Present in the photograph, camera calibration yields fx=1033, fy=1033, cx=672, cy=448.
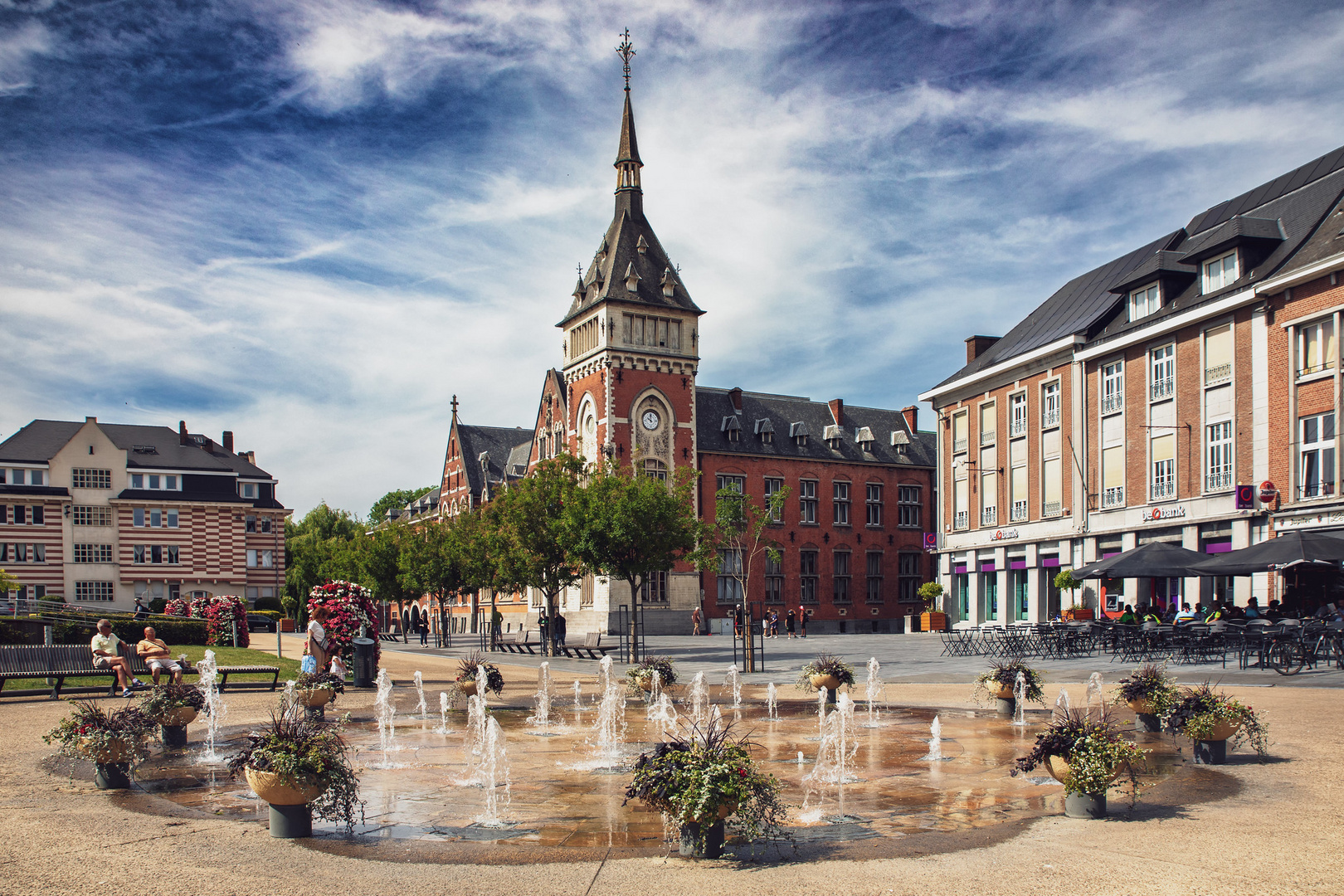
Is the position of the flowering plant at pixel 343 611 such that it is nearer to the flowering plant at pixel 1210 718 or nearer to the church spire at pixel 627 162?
the flowering plant at pixel 1210 718

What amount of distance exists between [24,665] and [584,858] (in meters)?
16.5

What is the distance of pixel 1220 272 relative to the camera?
37.3 metres

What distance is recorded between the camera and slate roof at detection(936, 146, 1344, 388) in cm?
3544

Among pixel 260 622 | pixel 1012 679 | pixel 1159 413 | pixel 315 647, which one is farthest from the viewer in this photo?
pixel 260 622

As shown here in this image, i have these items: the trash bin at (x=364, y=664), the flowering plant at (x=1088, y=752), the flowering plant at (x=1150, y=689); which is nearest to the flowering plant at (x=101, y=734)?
the flowering plant at (x=1088, y=752)

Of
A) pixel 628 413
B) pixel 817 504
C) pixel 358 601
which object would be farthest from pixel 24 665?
pixel 817 504

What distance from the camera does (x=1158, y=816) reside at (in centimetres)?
938

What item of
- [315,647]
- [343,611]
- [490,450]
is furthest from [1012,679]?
[490,450]

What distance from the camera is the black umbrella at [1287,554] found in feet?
83.0

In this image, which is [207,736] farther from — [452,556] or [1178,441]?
[452,556]

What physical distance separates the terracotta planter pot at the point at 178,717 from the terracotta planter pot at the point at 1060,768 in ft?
36.3

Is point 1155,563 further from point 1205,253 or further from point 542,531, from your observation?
point 542,531

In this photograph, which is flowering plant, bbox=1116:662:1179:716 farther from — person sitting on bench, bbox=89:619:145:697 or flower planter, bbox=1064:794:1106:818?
person sitting on bench, bbox=89:619:145:697

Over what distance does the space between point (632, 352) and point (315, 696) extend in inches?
1730
